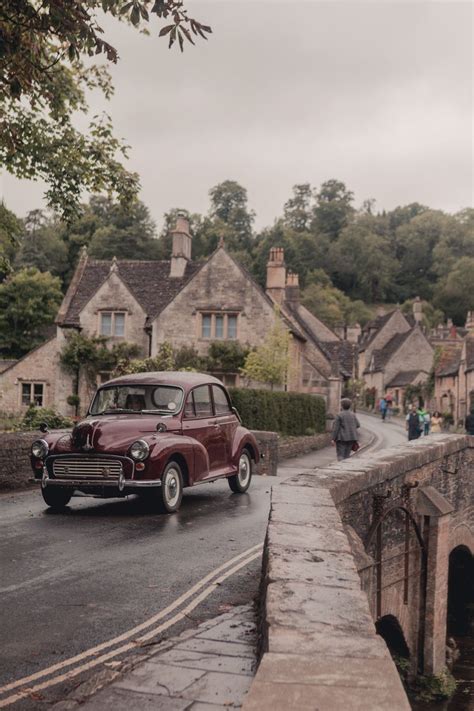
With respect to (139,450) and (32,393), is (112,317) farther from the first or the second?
(139,450)

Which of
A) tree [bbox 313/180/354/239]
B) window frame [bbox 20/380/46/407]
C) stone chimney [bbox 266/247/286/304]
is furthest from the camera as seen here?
tree [bbox 313/180/354/239]

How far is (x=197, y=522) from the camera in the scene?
34.2ft

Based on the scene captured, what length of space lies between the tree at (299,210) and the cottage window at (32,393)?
11551cm

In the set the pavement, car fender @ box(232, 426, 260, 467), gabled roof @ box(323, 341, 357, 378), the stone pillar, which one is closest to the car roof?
car fender @ box(232, 426, 260, 467)

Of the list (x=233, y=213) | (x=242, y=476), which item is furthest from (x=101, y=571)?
(x=233, y=213)

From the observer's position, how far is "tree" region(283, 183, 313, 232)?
154 metres

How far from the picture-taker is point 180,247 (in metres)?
43.5

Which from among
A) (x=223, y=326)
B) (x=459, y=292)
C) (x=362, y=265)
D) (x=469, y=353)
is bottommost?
(x=469, y=353)

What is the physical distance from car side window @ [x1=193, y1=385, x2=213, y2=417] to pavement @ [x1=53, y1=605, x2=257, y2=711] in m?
6.80

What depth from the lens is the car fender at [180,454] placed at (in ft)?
34.9

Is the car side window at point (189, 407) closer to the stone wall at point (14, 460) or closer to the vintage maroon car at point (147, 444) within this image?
the vintage maroon car at point (147, 444)

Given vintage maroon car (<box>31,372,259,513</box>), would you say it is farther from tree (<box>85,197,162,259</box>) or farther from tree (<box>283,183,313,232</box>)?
tree (<box>283,183,313,232</box>)

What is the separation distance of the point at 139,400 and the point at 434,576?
572 centimetres

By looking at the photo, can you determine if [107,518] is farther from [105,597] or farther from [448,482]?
[448,482]
